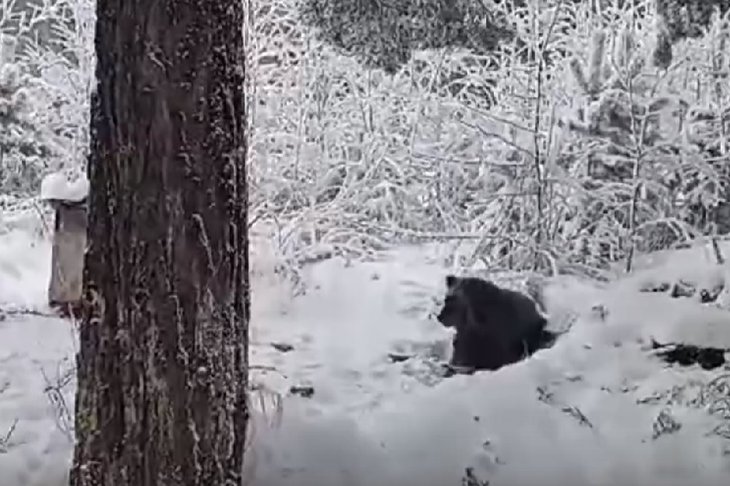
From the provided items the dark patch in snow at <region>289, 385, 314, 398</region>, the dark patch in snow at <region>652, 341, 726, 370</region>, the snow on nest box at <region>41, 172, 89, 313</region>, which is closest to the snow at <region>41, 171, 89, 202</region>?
the snow on nest box at <region>41, 172, 89, 313</region>

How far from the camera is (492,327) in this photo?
302 cm

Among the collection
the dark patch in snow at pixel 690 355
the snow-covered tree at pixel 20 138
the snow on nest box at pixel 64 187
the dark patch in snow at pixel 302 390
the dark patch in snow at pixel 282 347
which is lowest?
the dark patch in snow at pixel 302 390

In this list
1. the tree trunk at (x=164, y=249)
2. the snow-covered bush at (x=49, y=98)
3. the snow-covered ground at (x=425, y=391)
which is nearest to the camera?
the tree trunk at (x=164, y=249)

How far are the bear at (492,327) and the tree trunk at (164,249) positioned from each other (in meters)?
1.04

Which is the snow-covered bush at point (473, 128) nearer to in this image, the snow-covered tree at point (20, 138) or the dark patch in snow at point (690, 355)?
the snow-covered tree at point (20, 138)

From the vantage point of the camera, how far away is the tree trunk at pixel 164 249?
1961mm

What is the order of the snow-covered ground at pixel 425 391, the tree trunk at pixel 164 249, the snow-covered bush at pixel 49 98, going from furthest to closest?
the snow-covered bush at pixel 49 98 < the snow-covered ground at pixel 425 391 < the tree trunk at pixel 164 249

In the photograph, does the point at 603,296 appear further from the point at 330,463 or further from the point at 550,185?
the point at 330,463

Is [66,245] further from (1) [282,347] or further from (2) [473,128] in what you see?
(2) [473,128]

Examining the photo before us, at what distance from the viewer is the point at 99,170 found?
6.55 feet

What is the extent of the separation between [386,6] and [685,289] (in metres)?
1.09

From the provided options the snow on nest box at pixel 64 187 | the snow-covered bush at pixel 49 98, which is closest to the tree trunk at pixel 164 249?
the snow on nest box at pixel 64 187

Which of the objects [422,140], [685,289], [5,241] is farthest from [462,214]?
[5,241]

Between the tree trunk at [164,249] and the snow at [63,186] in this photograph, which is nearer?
the tree trunk at [164,249]
